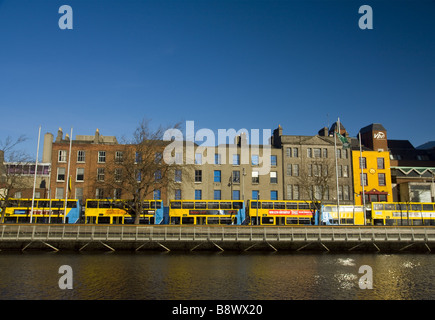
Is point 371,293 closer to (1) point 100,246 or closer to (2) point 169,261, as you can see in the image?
(2) point 169,261

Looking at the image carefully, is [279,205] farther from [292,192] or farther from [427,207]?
[427,207]

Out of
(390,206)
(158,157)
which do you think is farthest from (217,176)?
(390,206)

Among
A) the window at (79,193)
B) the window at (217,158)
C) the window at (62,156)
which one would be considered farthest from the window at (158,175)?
the window at (62,156)

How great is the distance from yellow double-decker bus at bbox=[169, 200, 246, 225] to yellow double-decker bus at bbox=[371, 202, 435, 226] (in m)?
20.3

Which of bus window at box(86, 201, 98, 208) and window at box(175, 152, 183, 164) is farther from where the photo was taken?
window at box(175, 152, 183, 164)

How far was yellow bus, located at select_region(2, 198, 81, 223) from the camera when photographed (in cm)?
4734

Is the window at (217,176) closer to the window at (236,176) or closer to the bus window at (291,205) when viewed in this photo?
→ the window at (236,176)

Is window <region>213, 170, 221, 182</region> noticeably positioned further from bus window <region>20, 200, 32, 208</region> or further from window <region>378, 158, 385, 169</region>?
window <region>378, 158, 385, 169</region>

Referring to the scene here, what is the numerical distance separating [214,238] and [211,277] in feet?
46.7

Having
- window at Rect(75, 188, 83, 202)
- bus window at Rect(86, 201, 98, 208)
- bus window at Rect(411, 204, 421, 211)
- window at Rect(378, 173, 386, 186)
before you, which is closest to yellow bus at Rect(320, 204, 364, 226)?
bus window at Rect(411, 204, 421, 211)

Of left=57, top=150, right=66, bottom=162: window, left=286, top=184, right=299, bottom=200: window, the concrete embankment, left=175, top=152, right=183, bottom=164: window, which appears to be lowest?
the concrete embankment

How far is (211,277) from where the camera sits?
24047 mm
